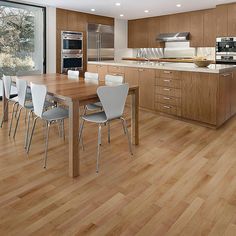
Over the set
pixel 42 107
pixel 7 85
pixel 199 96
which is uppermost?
pixel 7 85

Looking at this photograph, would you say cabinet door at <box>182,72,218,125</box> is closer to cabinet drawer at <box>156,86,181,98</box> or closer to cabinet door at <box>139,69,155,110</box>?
cabinet drawer at <box>156,86,181,98</box>

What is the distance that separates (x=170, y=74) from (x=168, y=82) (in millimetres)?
145

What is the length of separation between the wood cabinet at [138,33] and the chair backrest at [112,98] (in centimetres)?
616

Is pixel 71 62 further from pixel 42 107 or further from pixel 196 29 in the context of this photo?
pixel 42 107

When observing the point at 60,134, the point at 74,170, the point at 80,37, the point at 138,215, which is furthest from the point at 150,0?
the point at 138,215

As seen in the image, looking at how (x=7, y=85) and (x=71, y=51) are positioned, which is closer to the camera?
(x=7, y=85)

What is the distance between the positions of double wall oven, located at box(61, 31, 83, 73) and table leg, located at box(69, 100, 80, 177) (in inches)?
195

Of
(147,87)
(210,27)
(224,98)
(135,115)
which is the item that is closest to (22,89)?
(135,115)

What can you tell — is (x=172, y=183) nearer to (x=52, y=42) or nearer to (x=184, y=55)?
(x=52, y=42)

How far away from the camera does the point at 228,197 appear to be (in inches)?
85.7

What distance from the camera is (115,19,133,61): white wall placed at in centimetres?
861

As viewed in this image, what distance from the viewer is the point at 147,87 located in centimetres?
498

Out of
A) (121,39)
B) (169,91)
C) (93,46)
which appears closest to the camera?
(169,91)

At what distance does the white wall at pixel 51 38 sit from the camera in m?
6.74
